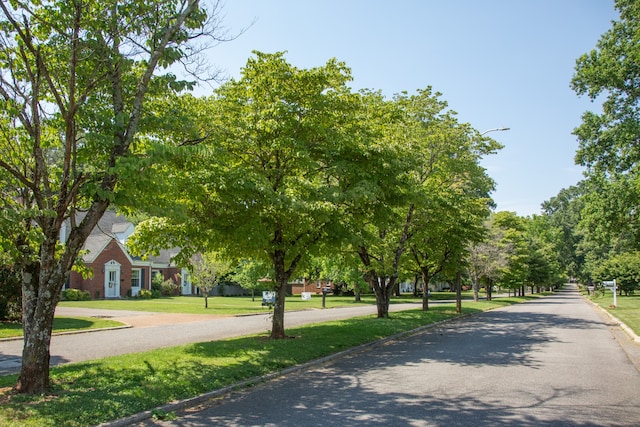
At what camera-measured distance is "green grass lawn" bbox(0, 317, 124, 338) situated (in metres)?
16.7

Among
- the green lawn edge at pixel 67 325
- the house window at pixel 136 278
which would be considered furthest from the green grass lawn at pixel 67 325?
the house window at pixel 136 278

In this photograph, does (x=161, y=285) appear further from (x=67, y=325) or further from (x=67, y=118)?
(x=67, y=118)

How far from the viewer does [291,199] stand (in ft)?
39.1

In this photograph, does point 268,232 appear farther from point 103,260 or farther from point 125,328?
point 103,260

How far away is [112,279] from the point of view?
4200cm

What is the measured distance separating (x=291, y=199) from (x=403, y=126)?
11.0m

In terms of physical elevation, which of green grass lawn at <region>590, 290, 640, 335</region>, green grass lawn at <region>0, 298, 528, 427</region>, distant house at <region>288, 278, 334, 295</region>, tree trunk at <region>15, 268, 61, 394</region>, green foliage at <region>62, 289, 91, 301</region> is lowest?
distant house at <region>288, 278, 334, 295</region>

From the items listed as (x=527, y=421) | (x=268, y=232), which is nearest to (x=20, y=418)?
(x=527, y=421)

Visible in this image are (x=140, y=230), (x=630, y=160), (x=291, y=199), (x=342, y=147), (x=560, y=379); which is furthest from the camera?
(x=630, y=160)

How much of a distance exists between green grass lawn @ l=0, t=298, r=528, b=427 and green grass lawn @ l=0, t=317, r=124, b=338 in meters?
7.47

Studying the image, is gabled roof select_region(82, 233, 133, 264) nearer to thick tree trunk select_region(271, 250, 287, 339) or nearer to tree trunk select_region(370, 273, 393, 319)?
tree trunk select_region(370, 273, 393, 319)

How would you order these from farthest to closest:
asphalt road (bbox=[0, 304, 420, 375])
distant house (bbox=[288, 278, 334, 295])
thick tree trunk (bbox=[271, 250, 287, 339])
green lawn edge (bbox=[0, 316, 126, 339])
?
distant house (bbox=[288, 278, 334, 295])
green lawn edge (bbox=[0, 316, 126, 339])
thick tree trunk (bbox=[271, 250, 287, 339])
asphalt road (bbox=[0, 304, 420, 375])

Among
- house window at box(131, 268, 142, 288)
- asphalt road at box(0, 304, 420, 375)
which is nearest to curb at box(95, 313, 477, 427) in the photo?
asphalt road at box(0, 304, 420, 375)

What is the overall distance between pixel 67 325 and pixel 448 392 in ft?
52.2
